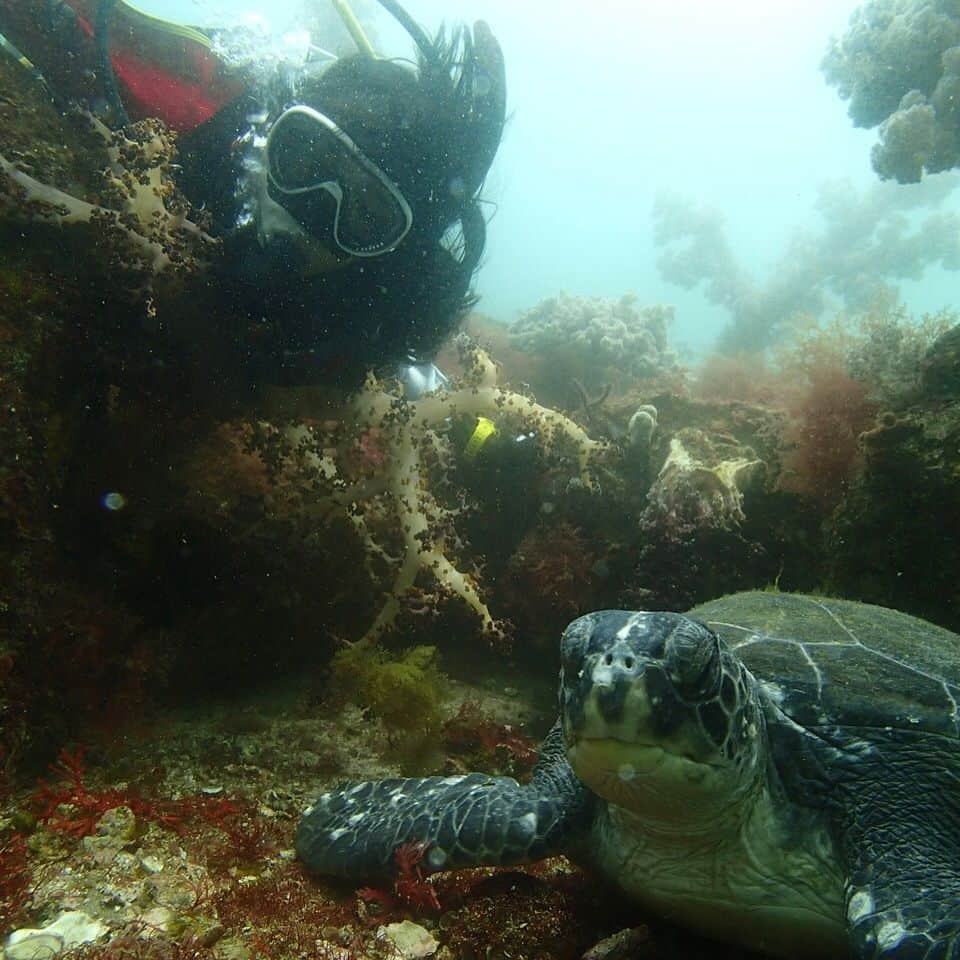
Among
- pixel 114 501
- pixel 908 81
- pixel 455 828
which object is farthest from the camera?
pixel 908 81

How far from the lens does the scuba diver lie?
9.64 feet

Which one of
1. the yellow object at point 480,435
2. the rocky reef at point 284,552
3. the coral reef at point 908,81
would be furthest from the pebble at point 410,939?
the coral reef at point 908,81

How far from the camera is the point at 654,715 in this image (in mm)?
1455

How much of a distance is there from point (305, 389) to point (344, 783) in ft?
6.73

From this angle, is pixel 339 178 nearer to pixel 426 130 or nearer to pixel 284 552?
pixel 426 130

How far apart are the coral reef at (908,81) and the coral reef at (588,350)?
3164 mm

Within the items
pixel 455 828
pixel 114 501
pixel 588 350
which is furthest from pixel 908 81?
pixel 114 501

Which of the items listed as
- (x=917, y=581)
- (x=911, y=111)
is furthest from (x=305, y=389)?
(x=911, y=111)

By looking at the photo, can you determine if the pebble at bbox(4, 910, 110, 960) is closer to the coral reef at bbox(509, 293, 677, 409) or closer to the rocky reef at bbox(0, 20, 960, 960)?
the rocky reef at bbox(0, 20, 960, 960)

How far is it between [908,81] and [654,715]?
689 centimetres

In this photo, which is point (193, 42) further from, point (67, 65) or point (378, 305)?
point (378, 305)

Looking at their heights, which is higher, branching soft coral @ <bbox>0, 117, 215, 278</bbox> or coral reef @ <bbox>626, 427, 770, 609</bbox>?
branching soft coral @ <bbox>0, 117, 215, 278</bbox>

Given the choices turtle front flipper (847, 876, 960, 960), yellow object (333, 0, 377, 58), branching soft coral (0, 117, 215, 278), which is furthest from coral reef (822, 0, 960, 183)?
turtle front flipper (847, 876, 960, 960)

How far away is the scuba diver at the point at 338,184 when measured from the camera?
2938 mm
